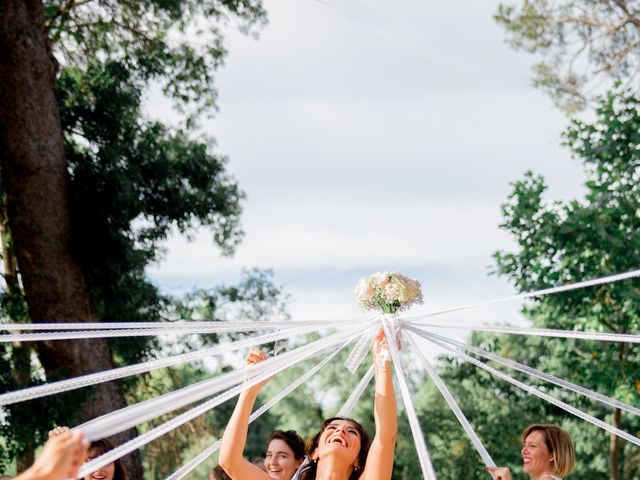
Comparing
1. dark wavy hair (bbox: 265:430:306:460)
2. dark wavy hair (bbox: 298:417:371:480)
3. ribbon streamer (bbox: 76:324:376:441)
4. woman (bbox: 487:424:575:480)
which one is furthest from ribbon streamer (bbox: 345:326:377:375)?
woman (bbox: 487:424:575:480)

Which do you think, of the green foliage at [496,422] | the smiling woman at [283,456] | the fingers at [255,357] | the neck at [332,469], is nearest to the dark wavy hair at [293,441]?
the smiling woman at [283,456]

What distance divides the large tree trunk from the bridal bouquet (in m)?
7.66

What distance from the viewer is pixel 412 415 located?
3477 millimetres

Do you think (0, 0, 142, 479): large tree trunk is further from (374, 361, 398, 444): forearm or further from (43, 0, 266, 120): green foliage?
(374, 361, 398, 444): forearm

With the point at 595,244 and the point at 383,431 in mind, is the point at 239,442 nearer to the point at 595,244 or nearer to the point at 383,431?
the point at 383,431

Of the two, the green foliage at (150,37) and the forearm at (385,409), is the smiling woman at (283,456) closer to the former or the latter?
the forearm at (385,409)

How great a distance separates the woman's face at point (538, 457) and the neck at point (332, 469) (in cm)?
121

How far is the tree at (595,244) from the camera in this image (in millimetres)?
10773

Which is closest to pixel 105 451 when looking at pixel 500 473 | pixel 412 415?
pixel 412 415

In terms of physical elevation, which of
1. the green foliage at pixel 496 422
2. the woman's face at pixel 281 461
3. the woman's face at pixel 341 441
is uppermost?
the woman's face at pixel 341 441

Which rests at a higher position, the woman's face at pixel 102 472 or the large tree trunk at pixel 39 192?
the large tree trunk at pixel 39 192

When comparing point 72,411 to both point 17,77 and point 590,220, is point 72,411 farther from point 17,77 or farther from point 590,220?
point 590,220

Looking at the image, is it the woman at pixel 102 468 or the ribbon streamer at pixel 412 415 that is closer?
the ribbon streamer at pixel 412 415

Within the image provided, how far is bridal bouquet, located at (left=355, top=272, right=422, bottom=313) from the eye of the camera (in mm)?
3965
